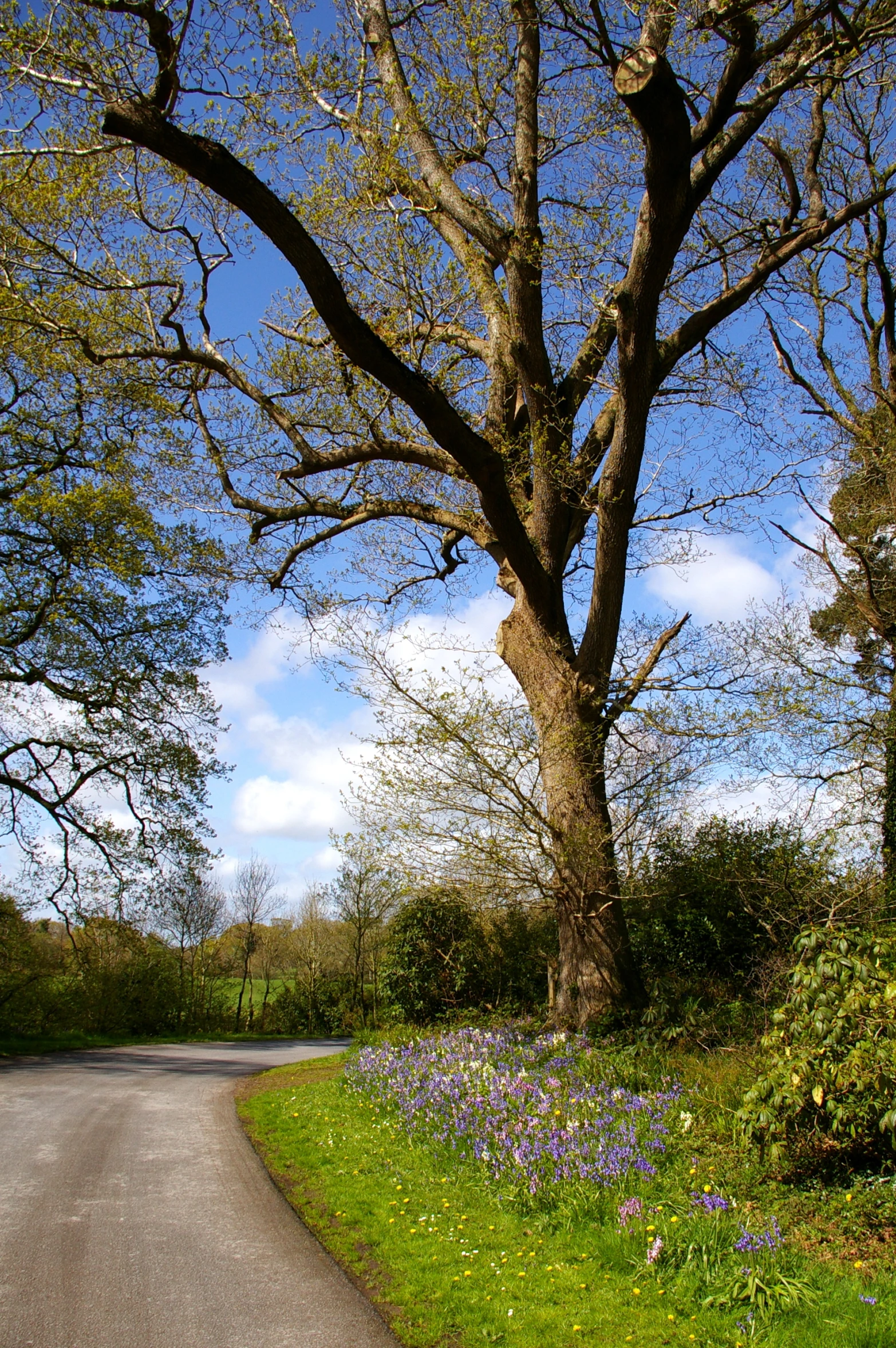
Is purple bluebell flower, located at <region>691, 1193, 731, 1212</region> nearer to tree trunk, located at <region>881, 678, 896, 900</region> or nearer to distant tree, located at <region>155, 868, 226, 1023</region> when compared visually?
tree trunk, located at <region>881, 678, 896, 900</region>

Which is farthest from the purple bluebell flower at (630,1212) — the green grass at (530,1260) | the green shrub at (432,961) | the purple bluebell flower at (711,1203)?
the green shrub at (432,961)

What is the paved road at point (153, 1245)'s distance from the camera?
12.2ft

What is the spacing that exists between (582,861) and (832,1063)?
336cm

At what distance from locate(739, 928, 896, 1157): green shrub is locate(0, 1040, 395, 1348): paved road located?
2620 millimetres

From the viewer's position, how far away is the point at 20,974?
Answer: 17.0 m

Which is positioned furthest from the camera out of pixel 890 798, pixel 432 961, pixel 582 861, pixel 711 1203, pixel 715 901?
pixel 432 961

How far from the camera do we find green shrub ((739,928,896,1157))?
464cm

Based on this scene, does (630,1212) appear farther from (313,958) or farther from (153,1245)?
(313,958)

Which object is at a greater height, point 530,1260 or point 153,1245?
point 530,1260

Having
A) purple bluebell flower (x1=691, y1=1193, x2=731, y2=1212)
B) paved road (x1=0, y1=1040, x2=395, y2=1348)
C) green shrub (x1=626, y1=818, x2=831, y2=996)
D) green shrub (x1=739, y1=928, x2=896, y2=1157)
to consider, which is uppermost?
green shrub (x1=626, y1=818, x2=831, y2=996)

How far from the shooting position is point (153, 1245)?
4.69 metres

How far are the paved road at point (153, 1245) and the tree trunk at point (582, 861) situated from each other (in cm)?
348

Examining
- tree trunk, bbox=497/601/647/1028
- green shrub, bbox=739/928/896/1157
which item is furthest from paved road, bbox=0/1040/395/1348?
tree trunk, bbox=497/601/647/1028

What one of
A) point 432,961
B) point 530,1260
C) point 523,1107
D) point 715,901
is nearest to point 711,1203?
point 530,1260
